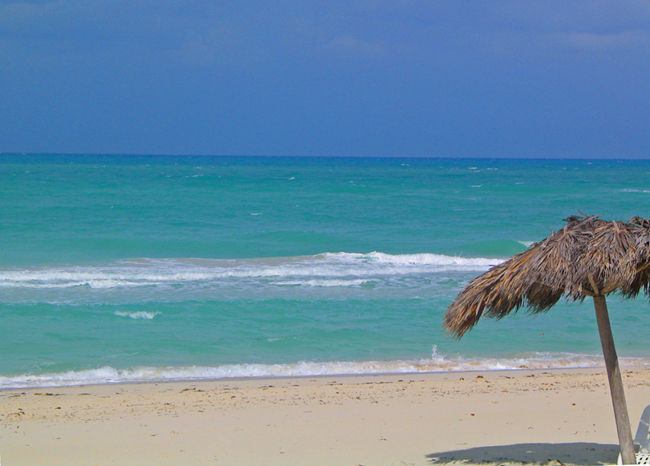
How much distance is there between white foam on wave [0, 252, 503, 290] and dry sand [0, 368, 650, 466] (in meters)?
6.99

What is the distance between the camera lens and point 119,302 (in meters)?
12.8

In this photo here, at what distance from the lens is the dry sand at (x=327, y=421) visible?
18.3ft

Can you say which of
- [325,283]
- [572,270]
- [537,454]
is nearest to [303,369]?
[537,454]

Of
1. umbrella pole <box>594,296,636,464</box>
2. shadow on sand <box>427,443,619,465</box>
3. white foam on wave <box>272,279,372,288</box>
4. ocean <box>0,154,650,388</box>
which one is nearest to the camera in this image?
umbrella pole <box>594,296,636,464</box>

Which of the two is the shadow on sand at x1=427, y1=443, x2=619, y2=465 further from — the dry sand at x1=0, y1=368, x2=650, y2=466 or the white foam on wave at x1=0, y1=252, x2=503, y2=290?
the white foam on wave at x1=0, y1=252, x2=503, y2=290

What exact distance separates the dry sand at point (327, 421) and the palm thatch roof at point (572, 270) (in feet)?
5.62

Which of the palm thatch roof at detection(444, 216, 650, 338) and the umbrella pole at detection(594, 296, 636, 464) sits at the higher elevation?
the palm thatch roof at detection(444, 216, 650, 338)

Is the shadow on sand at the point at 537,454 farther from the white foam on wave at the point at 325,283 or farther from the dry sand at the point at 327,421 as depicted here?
the white foam on wave at the point at 325,283

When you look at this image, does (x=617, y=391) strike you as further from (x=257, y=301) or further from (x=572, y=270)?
(x=257, y=301)

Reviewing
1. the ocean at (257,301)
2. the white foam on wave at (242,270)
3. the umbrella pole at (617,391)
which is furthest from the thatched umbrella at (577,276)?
the white foam on wave at (242,270)

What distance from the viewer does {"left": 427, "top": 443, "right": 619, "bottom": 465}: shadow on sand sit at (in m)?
5.35

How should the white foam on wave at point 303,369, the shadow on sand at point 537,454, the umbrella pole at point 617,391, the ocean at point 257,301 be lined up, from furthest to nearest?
the ocean at point 257,301 → the white foam on wave at point 303,369 → the shadow on sand at point 537,454 → the umbrella pole at point 617,391

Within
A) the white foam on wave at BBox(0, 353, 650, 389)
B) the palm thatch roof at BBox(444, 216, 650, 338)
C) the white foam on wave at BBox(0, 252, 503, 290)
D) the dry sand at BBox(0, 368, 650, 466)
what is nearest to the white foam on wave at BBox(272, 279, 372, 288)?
the white foam on wave at BBox(0, 252, 503, 290)

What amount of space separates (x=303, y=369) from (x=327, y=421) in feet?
8.70
